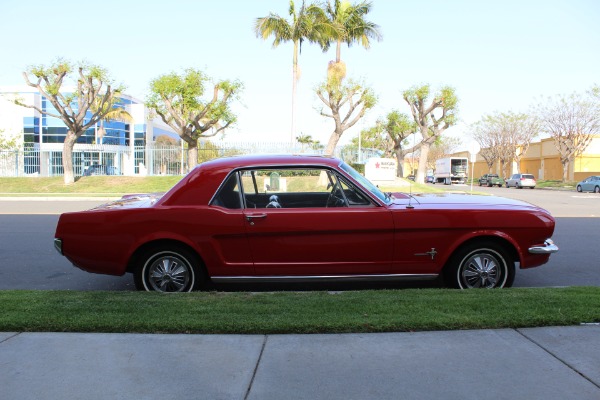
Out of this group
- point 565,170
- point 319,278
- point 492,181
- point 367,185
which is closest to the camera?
point 319,278

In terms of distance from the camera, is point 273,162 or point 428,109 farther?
point 428,109

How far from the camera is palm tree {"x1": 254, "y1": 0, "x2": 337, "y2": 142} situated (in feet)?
95.0

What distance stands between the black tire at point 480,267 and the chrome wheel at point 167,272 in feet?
9.39

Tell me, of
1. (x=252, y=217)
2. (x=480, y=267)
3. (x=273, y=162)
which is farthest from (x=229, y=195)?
(x=480, y=267)

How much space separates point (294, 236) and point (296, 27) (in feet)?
85.0

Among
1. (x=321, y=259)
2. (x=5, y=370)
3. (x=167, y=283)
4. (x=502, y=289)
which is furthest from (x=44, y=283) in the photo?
(x=502, y=289)

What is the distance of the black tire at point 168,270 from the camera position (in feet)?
17.8

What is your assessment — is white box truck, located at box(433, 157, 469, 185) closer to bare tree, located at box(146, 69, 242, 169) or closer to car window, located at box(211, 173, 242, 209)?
bare tree, located at box(146, 69, 242, 169)

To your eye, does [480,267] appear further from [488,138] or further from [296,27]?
[488,138]

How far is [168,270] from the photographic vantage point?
5492mm

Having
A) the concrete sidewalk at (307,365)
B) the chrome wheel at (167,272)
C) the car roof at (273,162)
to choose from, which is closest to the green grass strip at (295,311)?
the concrete sidewalk at (307,365)

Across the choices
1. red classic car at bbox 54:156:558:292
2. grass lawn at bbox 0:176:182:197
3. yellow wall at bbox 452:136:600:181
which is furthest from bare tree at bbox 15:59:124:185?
yellow wall at bbox 452:136:600:181

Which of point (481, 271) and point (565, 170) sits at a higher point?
point (565, 170)

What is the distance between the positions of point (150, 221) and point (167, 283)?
73 centimetres
